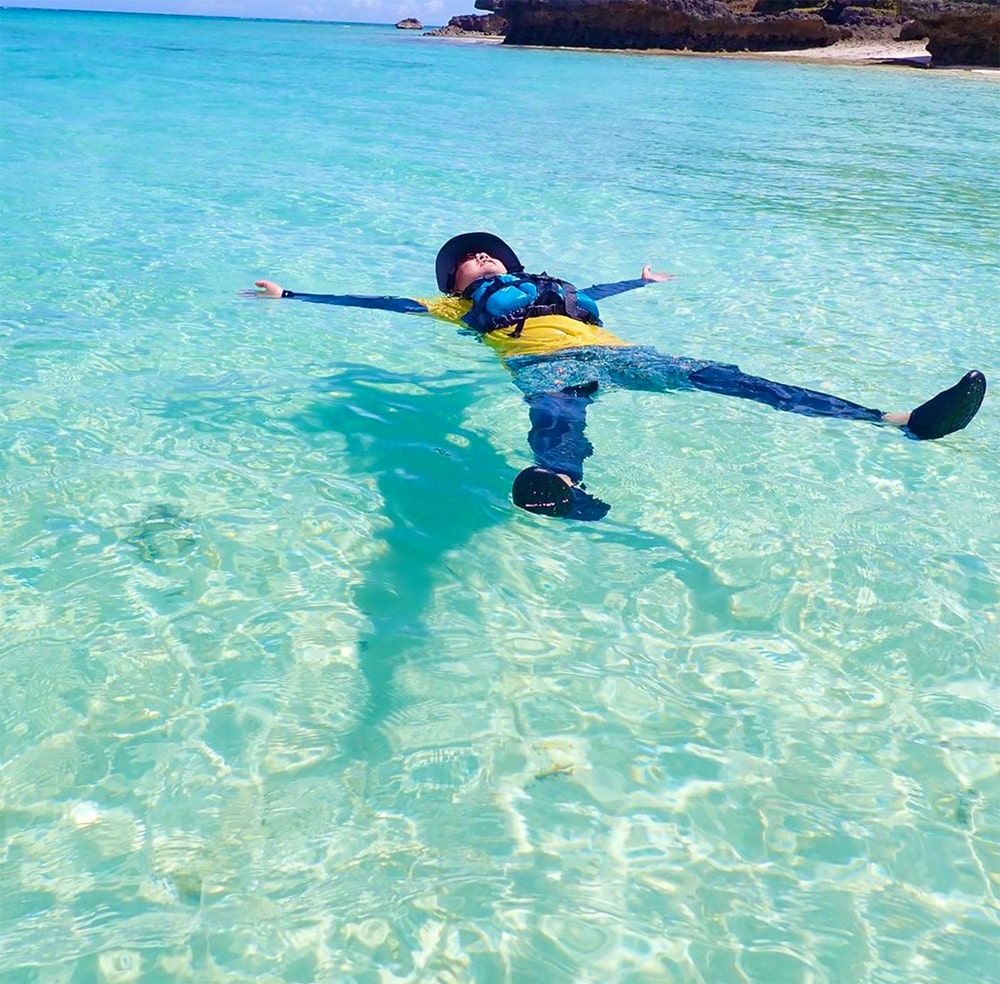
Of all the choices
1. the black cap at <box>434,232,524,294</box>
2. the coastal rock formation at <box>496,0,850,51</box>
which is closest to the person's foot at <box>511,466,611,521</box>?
the black cap at <box>434,232,524,294</box>

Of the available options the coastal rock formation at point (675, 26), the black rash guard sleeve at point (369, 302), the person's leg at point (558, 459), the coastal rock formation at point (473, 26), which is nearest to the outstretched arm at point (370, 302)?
the black rash guard sleeve at point (369, 302)

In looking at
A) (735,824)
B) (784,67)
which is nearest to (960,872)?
(735,824)

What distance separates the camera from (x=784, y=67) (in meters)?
40.1

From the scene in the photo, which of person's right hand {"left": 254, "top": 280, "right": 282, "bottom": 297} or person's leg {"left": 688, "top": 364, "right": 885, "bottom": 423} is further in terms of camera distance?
person's right hand {"left": 254, "top": 280, "right": 282, "bottom": 297}

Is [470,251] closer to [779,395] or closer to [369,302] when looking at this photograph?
[369,302]

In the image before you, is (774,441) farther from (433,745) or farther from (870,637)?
(433,745)

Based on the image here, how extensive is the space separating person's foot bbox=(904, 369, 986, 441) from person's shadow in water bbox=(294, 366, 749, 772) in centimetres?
135

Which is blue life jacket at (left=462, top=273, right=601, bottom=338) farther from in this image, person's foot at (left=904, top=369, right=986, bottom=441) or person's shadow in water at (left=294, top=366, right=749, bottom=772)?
person's foot at (left=904, top=369, right=986, bottom=441)

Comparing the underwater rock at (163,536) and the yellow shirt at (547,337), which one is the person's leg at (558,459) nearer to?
the yellow shirt at (547,337)

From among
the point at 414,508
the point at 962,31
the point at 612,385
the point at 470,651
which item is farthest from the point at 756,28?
the point at 470,651

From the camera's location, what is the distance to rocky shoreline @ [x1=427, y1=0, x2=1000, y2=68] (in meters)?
39.0

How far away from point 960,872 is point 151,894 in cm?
215

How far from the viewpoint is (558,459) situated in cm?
393

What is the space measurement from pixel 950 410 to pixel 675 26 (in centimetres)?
5348
